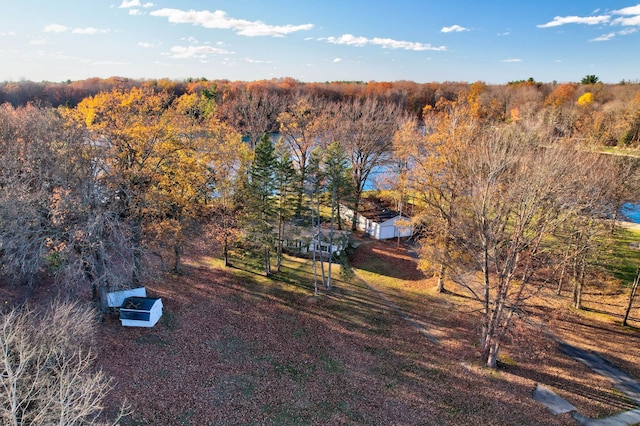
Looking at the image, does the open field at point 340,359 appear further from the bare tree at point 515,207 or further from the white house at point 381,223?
the white house at point 381,223

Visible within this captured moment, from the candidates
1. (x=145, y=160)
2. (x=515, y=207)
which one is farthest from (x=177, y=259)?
(x=515, y=207)

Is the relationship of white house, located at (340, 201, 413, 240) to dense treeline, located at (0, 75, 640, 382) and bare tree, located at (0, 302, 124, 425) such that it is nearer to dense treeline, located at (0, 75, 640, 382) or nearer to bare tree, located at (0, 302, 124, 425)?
dense treeline, located at (0, 75, 640, 382)

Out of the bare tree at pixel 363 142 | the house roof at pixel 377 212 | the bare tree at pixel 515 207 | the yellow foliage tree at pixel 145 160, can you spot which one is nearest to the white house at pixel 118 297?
the yellow foliage tree at pixel 145 160

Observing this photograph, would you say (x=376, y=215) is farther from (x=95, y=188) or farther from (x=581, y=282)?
(x=95, y=188)

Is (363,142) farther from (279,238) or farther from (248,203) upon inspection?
(248,203)

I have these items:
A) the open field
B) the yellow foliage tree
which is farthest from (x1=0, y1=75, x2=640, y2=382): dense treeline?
the open field
